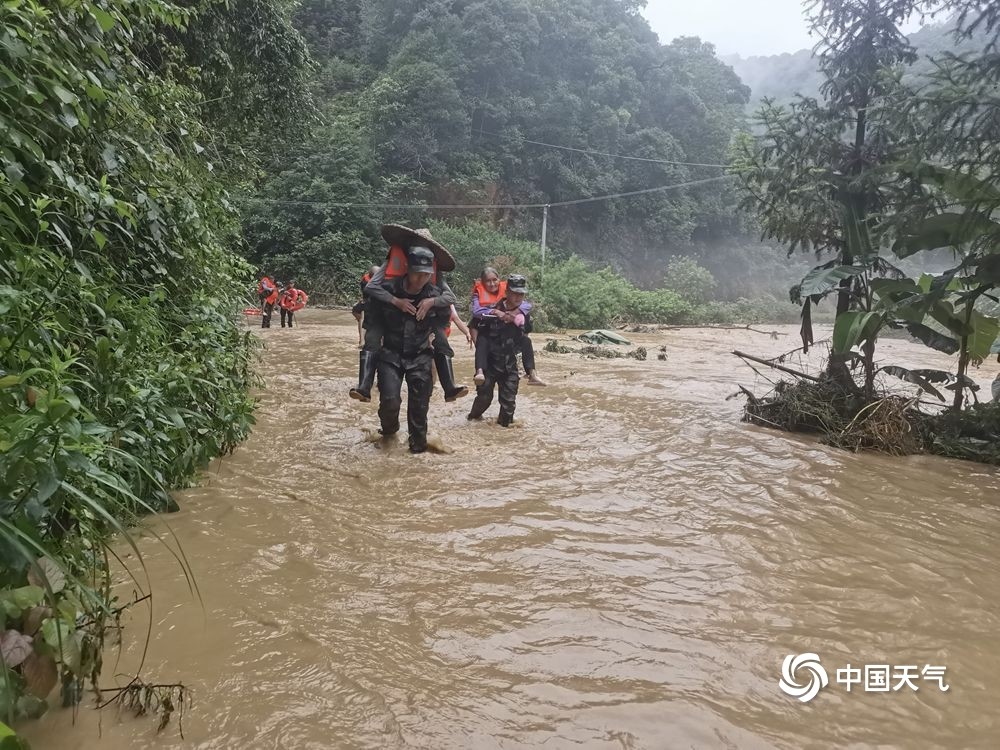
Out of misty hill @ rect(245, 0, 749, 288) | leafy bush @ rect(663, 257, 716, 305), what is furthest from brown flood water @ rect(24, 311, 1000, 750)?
leafy bush @ rect(663, 257, 716, 305)

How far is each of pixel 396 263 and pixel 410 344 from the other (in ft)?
2.38

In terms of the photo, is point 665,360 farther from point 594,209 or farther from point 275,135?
point 594,209

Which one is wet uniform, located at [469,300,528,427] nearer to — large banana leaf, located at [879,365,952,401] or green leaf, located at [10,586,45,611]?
large banana leaf, located at [879,365,952,401]

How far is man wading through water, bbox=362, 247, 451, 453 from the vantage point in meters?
5.75

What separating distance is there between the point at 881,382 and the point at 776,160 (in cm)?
297

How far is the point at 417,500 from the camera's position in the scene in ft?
14.4

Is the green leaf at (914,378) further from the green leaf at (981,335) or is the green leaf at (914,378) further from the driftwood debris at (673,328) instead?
the driftwood debris at (673,328)

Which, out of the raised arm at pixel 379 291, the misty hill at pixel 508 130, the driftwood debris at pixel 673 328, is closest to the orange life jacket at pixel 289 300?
the misty hill at pixel 508 130

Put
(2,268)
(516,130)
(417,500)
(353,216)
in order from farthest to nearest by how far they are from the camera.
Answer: (516,130) < (353,216) < (417,500) < (2,268)

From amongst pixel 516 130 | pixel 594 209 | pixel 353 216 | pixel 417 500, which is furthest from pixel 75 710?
pixel 594 209

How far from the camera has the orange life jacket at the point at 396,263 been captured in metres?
5.75

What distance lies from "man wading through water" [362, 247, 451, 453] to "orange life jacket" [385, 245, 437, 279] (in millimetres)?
53

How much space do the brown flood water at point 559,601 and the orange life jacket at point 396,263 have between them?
155cm

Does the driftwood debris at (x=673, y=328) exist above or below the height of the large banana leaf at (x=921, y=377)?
above
